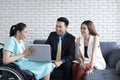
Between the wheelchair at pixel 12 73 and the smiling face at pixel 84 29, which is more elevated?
the smiling face at pixel 84 29

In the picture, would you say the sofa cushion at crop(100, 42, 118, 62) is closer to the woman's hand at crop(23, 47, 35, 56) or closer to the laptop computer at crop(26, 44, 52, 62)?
the laptop computer at crop(26, 44, 52, 62)

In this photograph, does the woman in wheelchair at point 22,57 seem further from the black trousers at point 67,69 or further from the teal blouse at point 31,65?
the black trousers at point 67,69

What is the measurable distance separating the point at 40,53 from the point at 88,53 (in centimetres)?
88

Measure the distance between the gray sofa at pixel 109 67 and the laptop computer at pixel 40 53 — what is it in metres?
0.50

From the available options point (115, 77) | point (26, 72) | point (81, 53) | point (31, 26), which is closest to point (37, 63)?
point (26, 72)

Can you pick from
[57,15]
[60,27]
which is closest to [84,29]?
[60,27]

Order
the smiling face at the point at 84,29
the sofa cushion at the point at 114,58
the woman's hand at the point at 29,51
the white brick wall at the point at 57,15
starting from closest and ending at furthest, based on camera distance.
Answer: the woman's hand at the point at 29,51 → the smiling face at the point at 84,29 → the sofa cushion at the point at 114,58 → the white brick wall at the point at 57,15

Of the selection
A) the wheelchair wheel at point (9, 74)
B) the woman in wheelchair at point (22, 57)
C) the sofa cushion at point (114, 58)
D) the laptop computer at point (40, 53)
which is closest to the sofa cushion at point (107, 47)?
the sofa cushion at point (114, 58)

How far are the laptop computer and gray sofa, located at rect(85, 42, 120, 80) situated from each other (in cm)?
60

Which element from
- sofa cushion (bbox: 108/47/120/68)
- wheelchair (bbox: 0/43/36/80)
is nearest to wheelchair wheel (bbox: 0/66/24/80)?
wheelchair (bbox: 0/43/36/80)

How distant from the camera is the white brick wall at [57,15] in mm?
4816

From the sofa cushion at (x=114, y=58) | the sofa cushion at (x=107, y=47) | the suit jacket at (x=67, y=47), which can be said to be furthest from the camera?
the sofa cushion at (x=107, y=47)

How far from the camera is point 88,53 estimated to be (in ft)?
12.5

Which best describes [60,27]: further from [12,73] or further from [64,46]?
[12,73]
